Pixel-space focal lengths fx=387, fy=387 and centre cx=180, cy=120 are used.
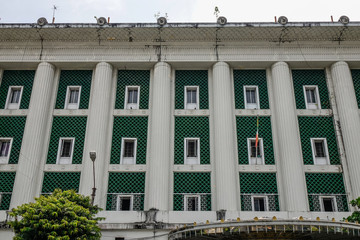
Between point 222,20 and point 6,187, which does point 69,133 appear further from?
point 222,20

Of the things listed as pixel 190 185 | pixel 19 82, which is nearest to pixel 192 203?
pixel 190 185

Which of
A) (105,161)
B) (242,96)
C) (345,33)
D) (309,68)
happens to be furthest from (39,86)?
(345,33)

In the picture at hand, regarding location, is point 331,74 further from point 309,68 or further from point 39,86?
point 39,86

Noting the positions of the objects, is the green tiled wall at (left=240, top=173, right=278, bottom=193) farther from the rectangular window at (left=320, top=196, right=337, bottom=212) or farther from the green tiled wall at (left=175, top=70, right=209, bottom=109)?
the green tiled wall at (left=175, top=70, right=209, bottom=109)

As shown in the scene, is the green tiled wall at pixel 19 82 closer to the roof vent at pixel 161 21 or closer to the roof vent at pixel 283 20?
the roof vent at pixel 161 21

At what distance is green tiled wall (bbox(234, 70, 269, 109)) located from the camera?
23.8 meters

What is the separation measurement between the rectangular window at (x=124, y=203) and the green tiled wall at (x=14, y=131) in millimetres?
6451

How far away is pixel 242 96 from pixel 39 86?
1242cm

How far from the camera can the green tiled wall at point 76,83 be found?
2386 centimetres

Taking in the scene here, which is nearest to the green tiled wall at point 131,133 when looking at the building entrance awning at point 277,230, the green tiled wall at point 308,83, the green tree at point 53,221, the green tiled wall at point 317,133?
the green tree at point 53,221

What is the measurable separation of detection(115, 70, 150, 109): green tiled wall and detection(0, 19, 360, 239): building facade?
0.07 meters

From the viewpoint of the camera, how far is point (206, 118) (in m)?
23.3

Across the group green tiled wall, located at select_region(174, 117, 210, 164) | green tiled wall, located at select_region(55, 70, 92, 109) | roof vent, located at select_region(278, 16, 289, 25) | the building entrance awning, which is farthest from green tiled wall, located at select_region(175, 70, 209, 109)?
the building entrance awning

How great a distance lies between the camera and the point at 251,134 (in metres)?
22.8
